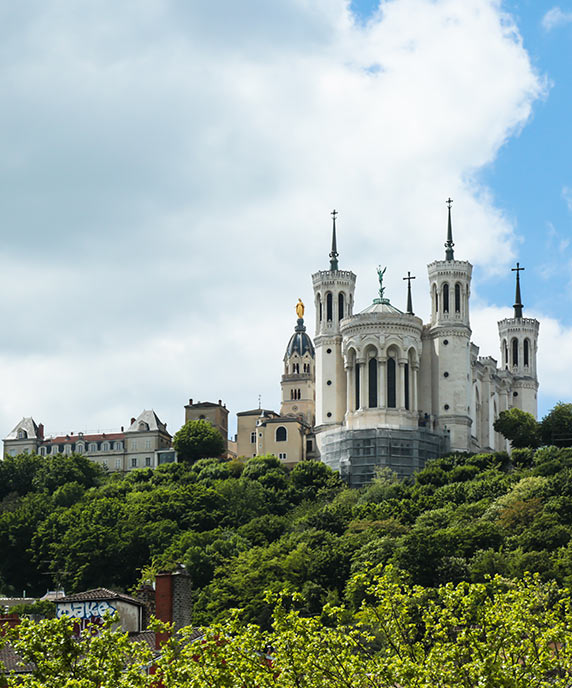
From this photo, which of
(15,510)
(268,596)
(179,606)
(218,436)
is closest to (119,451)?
(218,436)

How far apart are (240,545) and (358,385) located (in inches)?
1048

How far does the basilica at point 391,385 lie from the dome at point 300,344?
30.0m

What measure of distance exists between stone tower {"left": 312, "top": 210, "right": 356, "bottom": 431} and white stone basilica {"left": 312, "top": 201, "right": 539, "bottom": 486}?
0.28 ft

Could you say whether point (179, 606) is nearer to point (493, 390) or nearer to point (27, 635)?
point (27, 635)

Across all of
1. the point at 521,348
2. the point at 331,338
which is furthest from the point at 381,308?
the point at 521,348

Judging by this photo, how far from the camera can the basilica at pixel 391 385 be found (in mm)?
118312

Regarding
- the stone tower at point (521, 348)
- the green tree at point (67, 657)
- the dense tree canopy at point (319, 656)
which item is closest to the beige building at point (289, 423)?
the stone tower at point (521, 348)

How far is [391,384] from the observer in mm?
121188

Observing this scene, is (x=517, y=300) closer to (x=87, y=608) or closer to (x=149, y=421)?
(x=149, y=421)

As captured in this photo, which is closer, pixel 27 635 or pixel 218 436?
pixel 27 635

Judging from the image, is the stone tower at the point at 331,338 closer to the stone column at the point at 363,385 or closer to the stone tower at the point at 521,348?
the stone column at the point at 363,385

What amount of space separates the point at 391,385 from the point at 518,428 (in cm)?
1269

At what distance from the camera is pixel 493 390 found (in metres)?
137

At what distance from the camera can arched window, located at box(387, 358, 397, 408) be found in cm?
12044
